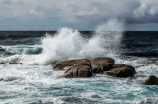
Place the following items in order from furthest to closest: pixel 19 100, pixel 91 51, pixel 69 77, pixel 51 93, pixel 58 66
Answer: pixel 91 51 → pixel 58 66 → pixel 69 77 → pixel 51 93 → pixel 19 100

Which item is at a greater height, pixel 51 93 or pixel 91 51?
pixel 91 51

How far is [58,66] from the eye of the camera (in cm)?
1606

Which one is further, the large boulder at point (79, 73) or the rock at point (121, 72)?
the rock at point (121, 72)

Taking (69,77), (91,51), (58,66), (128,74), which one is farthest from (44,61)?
(128,74)

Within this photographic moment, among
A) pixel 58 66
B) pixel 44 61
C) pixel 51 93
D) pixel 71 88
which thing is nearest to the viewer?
pixel 51 93

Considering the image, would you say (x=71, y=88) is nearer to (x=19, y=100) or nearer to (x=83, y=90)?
(x=83, y=90)

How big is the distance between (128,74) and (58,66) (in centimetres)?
556

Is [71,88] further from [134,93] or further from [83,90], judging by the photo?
[134,93]

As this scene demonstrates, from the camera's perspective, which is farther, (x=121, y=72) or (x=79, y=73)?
(x=121, y=72)

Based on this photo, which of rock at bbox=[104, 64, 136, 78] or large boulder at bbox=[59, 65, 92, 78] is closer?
large boulder at bbox=[59, 65, 92, 78]

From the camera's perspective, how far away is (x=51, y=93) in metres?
10.1

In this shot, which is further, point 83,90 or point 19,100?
point 83,90

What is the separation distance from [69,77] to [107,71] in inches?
107

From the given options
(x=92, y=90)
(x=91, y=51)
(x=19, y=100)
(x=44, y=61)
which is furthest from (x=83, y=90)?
(x=91, y=51)
